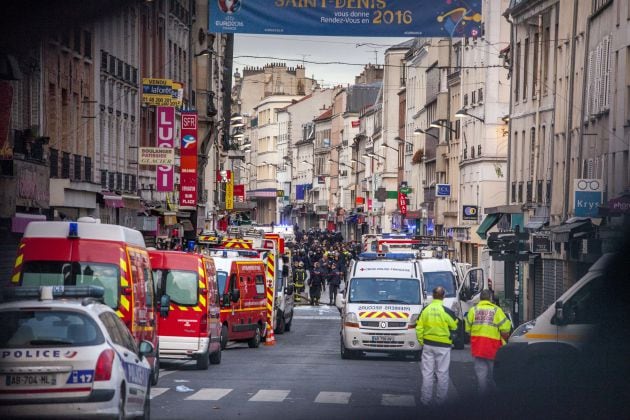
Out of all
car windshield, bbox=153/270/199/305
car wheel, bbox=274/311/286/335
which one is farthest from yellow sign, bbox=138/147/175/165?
car windshield, bbox=153/270/199/305

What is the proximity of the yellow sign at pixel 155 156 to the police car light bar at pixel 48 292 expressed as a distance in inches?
1159

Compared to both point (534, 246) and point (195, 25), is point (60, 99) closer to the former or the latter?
point (534, 246)

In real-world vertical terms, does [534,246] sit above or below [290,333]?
above

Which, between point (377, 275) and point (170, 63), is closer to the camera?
point (377, 275)

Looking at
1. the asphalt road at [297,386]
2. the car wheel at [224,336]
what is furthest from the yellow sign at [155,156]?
the car wheel at [224,336]

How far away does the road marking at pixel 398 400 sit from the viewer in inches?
791

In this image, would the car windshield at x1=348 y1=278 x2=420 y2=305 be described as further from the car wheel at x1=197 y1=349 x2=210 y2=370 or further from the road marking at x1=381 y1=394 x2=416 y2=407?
the road marking at x1=381 y1=394 x2=416 y2=407

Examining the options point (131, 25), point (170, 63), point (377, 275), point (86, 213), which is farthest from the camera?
point (170, 63)

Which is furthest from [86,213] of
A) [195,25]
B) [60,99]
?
[195,25]

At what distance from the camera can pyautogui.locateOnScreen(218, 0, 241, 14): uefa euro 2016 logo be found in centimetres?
2955

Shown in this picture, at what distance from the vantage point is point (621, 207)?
24125mm

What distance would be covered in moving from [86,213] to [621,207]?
21.3 metres

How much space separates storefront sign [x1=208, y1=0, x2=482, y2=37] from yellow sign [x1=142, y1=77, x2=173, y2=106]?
1461 cm

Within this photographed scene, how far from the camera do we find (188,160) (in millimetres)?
60031
